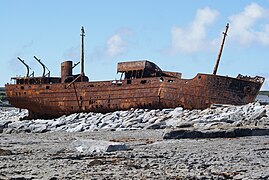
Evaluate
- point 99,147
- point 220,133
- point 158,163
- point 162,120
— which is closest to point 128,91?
point 162,120

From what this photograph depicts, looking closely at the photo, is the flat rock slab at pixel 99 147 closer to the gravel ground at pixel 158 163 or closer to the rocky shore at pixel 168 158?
the rocky shore at pixel 168 158

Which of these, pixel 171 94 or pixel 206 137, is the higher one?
pixel 171 94

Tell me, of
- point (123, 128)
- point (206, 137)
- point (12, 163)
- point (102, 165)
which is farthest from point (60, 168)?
point (123, 128)

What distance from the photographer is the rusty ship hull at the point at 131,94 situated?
2558 cm

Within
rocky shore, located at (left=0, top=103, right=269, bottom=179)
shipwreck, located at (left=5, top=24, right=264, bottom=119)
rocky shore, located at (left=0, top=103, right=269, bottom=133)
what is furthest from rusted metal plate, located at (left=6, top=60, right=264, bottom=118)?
rocky shore, located at (left=0, top=103, right=269, bottom=179)

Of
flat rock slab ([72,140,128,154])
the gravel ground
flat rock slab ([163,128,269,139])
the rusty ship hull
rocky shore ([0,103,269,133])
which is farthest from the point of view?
the rusty ship hull

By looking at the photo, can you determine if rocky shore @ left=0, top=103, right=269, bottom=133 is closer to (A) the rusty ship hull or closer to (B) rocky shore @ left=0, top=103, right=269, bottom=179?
(B) rocky shore @ left=0, top=103, right=269, bottom=179

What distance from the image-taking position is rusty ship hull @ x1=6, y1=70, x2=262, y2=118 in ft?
83.9

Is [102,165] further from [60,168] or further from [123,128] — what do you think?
[123,128]

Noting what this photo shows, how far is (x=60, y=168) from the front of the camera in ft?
26.6

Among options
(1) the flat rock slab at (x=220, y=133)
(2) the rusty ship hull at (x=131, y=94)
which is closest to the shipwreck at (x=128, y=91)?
(2) the rusty ship hull at (x=131, y=94)

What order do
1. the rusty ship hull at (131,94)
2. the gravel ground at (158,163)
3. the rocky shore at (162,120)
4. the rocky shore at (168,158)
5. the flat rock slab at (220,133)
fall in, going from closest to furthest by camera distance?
the gravel ground at (158,163) → the rocky shore at (168,158) → the flat rock slab at (220,133) → the rocky shore at (162,120) → the rusty ship hull at (131,94)

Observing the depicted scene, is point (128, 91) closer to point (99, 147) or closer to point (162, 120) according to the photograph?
point (162, 120)

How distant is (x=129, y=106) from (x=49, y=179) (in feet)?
69.6
